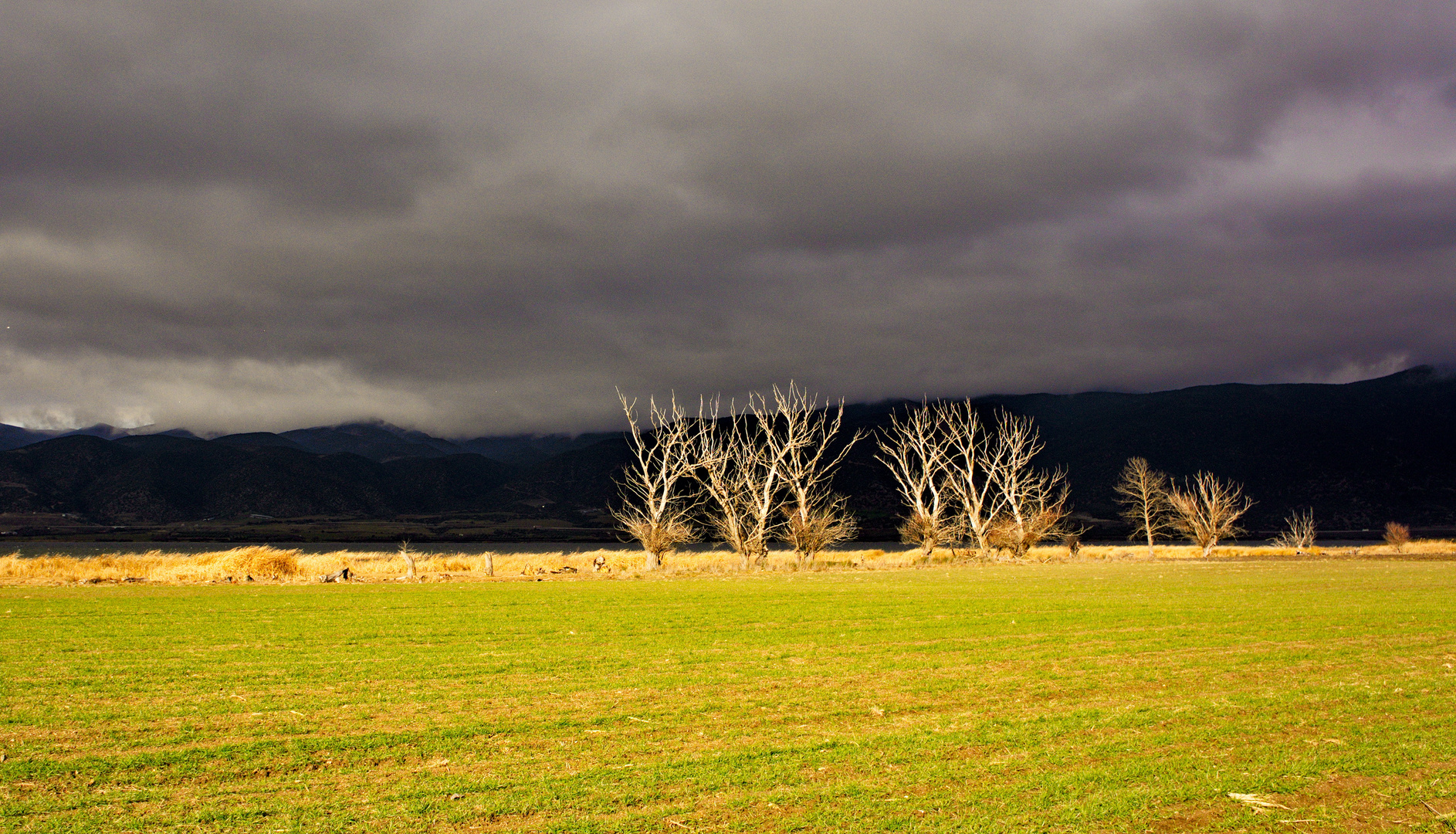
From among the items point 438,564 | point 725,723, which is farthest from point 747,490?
point 725,723

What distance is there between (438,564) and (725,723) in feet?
115

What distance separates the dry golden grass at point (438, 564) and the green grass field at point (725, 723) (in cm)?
1425

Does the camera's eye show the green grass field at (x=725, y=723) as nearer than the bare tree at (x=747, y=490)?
Yes

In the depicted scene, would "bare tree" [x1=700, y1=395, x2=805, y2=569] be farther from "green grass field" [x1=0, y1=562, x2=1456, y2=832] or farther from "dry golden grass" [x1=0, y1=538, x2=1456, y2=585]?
"green grass field" [x1=0, y1=562, x2=1456, y2=832]

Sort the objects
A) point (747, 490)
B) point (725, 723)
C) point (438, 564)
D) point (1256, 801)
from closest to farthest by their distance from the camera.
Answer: point (1256, 801), point (725, 723), point (438, 564), point (747, 490)

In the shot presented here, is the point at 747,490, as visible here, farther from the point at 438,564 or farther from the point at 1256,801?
the point at 1256,801

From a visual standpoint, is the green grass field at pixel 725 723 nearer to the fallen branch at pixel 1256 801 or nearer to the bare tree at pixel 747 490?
the fallen branch at pixel 1256 801

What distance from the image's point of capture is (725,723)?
9.77 meters

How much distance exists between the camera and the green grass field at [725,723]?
6875mm

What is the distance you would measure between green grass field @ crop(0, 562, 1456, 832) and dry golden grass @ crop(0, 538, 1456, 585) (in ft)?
46.8

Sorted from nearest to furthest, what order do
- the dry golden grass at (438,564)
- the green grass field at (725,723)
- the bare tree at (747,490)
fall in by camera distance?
the green grass field at (725,723)
the dry golden grass at (438,564)
the bare tree at (747,490)

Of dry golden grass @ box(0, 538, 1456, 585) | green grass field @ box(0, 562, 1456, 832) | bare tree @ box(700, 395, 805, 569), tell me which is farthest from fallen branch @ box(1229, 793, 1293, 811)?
bare tree @ box(700, 395, 805, 569)

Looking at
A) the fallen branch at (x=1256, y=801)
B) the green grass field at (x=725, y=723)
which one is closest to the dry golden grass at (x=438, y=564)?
the green grass field at (x=725, y=723)

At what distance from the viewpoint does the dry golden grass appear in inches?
1309
